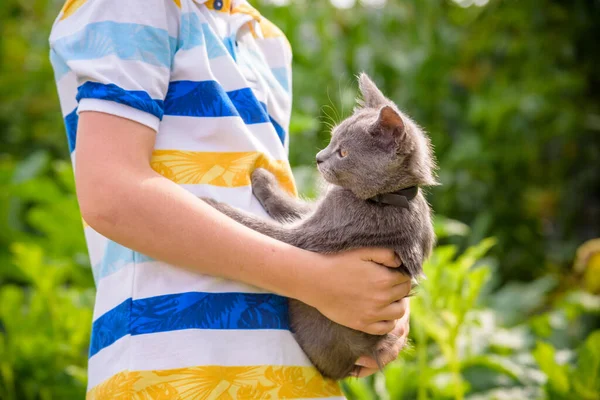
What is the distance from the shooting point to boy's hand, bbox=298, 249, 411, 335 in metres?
1.24

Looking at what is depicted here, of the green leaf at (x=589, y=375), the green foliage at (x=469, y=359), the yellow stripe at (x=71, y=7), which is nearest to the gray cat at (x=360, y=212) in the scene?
the yellow stripe at (x=71, y=7)

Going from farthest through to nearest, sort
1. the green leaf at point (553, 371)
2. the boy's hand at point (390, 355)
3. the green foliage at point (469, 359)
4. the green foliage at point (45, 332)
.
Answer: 1. the green foliage at point (45, 332)
2. the green leaf at point (553, 371)
3. the green foliage at point (469, 359)
4. the boy's hand at point (390, 355)

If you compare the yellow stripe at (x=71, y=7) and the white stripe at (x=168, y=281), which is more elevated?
the yellow stripe at (x=71, y=7)

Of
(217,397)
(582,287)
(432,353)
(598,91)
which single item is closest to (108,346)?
(217,397)

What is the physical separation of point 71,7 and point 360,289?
2.45ft

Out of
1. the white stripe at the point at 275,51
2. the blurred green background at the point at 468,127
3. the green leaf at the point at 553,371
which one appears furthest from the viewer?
the blurred green background at the point at 468,127

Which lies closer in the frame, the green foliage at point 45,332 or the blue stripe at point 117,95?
the blue stripe at point 117,95

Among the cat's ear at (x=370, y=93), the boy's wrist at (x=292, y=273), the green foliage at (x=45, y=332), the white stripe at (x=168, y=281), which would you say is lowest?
the green foliage at (x=45, y=332)

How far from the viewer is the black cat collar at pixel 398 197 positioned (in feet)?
4.48

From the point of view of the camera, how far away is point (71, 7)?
1.25 m

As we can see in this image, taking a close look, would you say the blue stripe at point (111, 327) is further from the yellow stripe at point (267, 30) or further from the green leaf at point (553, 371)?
the green leaf at point (553, 371)

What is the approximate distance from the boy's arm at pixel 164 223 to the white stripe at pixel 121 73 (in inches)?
2.4

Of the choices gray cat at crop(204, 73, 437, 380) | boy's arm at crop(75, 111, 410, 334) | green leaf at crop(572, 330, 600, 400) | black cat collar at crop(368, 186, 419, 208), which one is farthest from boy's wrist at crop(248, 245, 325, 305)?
green leaf at crop(572, 330, 600, 400)

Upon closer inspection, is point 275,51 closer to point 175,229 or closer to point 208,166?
point 208,166
